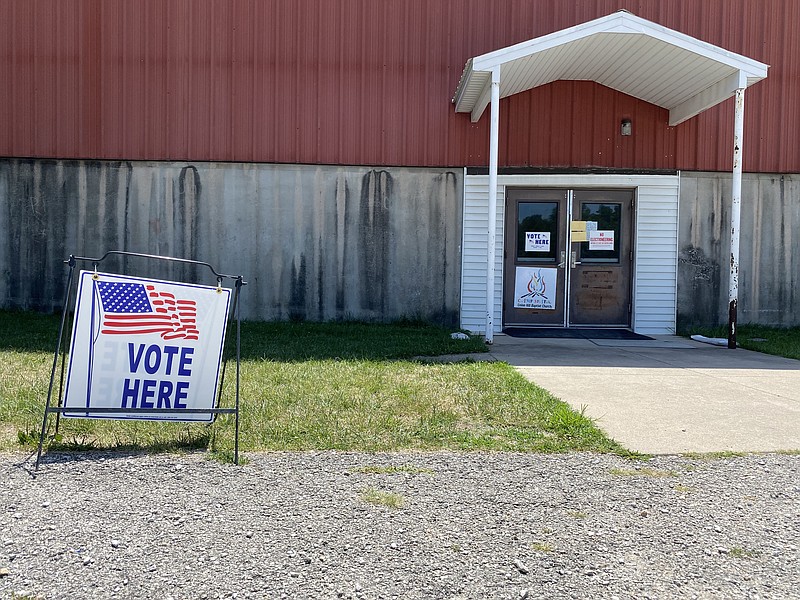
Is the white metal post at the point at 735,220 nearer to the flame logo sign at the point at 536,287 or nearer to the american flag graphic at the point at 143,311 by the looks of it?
the flame logo sign at the point at 536,287

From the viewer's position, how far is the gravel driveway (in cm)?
300

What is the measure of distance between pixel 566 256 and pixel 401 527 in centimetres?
987

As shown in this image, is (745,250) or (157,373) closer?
(157,373)

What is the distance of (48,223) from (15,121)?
191 cm

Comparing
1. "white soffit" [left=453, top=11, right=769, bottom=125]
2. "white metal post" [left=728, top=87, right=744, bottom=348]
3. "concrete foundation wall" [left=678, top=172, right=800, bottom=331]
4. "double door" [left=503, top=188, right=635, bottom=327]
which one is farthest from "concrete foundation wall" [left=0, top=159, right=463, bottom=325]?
"white metal post" [left=728, top=87, right=744, bottom=348]

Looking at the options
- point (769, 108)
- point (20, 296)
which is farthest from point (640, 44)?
point (20, 296)

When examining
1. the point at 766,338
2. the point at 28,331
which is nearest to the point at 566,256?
the point at 766,338

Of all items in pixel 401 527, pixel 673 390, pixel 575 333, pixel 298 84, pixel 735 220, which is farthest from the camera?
pixel 298 84

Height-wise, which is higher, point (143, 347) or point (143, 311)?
point (143, 311)

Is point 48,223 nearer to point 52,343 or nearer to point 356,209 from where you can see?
point 52,343

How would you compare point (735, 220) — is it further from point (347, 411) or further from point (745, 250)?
point (347, 411)

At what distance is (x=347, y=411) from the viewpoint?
230 inches

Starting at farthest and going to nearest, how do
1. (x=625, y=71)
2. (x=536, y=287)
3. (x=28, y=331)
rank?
1. (x=536, y=287)
2. (x=625, y=71)
3. (x=28, y=331)

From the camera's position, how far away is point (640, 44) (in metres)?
10.5
